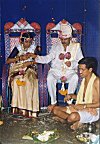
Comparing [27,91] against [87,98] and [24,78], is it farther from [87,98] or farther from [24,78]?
[87,98]

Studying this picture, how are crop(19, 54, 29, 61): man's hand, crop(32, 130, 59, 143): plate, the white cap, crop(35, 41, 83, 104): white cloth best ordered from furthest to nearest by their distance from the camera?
crop(19, 54, 29, 61): man's hand → the white cap → crop(35, 41, 83, 104): white cloth → crop(32, 130, 59, 143): plate

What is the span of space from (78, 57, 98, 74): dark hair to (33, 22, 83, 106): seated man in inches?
12.1

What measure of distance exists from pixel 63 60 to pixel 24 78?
0.79 metres

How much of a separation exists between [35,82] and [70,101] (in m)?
0.79

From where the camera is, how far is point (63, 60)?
574 centimetres

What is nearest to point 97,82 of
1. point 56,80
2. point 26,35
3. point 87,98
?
point 87,98

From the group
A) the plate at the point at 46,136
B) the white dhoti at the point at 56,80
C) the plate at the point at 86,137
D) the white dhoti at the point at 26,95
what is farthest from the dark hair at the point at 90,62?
the white dhoti at the point at 26,95

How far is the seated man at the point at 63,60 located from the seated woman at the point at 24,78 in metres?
0.25

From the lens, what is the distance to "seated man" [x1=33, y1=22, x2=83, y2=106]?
18.7 feet

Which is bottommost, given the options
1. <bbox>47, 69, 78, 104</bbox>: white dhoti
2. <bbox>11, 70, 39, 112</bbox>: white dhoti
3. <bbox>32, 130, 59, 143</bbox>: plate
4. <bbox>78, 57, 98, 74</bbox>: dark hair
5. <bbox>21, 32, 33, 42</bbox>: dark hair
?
<bbox>32, 130, 59, 143</bbox>: plate

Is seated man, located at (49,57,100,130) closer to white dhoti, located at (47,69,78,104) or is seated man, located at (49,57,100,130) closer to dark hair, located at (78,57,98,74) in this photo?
dark hair, located at (78,57,98,74)

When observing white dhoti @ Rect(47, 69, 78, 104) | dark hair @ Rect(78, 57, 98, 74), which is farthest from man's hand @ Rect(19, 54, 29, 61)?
dark hair @ Rect(78, 57, 98, 74)

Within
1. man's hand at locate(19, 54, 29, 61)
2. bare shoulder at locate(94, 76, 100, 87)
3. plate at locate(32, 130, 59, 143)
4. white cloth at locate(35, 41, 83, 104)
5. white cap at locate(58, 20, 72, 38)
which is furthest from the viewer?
man's hand at locate(19, 54, 29, 61)

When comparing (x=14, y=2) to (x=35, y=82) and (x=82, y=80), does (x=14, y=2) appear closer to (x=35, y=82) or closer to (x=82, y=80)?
(x=35, y=82)
